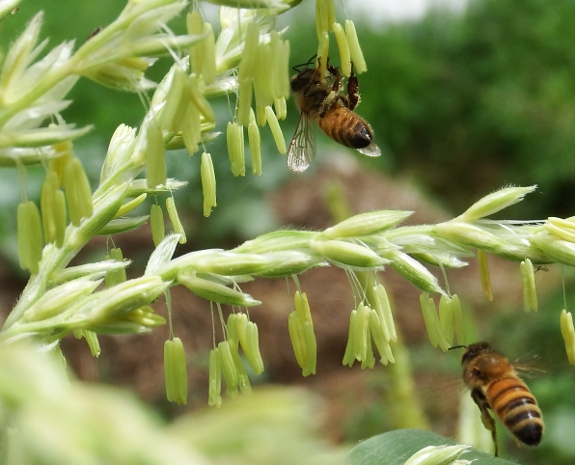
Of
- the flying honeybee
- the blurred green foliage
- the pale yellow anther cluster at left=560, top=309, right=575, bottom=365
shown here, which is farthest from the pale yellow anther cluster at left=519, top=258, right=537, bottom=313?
the blurred green foliage

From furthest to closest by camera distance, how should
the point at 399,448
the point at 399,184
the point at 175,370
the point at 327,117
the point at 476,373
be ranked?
the point at 399,184 → the point at 327,117 → the point at 476,373 → the point at 399,448 → the point at 175,370

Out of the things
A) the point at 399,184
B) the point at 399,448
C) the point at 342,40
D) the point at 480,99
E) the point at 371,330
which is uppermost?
the point at 342,40

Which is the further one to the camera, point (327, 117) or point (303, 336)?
point (327, 117)

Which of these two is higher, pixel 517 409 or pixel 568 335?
pixel 568 335

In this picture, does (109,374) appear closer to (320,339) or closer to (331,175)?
(320,339)

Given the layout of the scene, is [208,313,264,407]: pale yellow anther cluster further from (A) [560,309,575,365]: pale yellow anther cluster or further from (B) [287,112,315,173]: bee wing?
(B) [287,112,315,173]: bee wing

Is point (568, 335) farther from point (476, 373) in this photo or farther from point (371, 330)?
point (476, 373)

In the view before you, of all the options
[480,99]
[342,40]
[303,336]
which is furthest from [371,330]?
[480,99]
